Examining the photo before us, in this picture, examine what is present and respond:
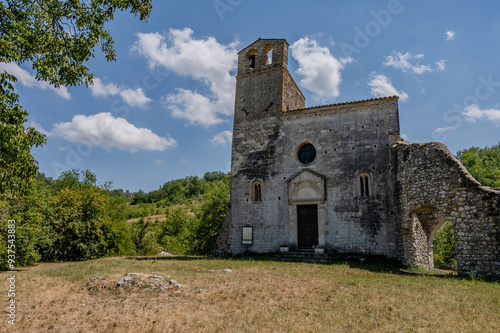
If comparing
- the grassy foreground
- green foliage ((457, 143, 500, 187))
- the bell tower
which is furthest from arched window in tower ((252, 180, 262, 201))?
green foliage ((457, 143, 500, 187))

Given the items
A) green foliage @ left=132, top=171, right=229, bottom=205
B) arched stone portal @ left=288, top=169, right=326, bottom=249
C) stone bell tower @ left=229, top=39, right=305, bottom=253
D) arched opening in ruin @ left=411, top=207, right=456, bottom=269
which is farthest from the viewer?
green foliage @ left=132, top=171, right=229, bottom=205

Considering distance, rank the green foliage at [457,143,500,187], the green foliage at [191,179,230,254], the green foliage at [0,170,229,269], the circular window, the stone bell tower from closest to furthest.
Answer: the green foliage at [0,170,229,269], the circular window, the stone bell tower, the green foliage at [191,179,230,254], the green foliage at [457,143,500,187]

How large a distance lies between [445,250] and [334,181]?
10778 millimetres

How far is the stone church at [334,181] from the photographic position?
37.0 ft

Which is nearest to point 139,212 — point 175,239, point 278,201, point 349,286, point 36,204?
point 175,239

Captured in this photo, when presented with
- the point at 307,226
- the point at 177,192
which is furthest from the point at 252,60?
the point at 177,192

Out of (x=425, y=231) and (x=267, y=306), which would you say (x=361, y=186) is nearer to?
(x=425, y=231)

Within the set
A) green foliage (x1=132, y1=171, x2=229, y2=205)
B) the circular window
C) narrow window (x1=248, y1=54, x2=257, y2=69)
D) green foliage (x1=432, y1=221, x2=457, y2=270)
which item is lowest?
green foliage (x1=432, y1=221, x2=457, y2=270)

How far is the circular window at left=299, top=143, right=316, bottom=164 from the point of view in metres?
16.8

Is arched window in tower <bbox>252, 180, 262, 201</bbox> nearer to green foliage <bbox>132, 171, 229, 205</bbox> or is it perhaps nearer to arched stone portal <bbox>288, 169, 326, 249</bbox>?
arched stone portal <bbox>288, 169, 326, 249</bbox>

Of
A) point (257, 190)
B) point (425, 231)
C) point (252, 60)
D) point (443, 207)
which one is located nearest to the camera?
point (443, 207)

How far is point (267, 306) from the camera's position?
6.25 metres

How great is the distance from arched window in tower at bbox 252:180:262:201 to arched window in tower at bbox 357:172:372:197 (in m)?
5.44

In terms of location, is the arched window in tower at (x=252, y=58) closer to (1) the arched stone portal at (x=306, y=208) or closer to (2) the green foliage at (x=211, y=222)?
(1) the arched stone portal at (x=306, y=208)
